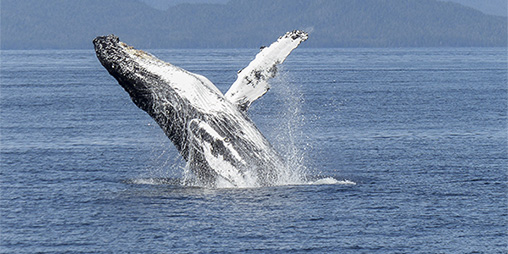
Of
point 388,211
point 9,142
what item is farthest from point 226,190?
point 9,142

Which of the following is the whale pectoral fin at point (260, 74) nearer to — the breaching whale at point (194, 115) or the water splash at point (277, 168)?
the breaching whale at point (194, 115)

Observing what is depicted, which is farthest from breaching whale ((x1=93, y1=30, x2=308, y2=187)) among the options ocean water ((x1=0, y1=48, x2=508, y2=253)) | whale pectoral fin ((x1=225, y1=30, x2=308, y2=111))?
ocean water ((x1=0, y1=48, x2=508, y2=253))

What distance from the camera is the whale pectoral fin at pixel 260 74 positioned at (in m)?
16.3

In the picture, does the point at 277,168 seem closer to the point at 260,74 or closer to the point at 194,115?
the point at 260,74

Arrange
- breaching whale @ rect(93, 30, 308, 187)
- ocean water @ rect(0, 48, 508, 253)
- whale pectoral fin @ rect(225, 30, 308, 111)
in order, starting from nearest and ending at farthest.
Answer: ocean water @ rect(0, 48, 508, 253) < breaching whale @ rect(93, 30, 308, 187) < whale pectoral fin @ rect(225, 30, 308, 111)

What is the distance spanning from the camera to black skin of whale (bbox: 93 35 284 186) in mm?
15773

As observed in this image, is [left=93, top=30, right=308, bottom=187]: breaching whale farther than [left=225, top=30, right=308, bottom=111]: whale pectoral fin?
No

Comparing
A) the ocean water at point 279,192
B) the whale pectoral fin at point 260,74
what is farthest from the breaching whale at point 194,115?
the ocean water at point 279,192

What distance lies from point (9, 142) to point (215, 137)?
490 inches

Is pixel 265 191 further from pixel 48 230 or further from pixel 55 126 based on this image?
pixel 55 126

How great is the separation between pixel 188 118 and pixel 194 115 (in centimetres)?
12

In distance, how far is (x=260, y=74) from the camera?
16484 mm

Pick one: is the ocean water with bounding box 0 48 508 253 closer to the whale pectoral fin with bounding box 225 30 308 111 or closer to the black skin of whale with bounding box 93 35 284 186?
the black skin of whale with bounding box 93 35 284 186

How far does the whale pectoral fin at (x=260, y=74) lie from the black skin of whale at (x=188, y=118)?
0.38 m
